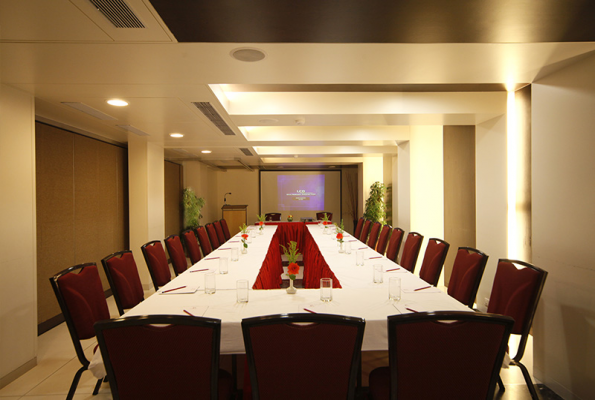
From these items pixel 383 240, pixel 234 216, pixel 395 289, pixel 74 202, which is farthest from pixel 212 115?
pixel 234 216

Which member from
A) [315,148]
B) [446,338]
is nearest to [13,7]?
[446,338]

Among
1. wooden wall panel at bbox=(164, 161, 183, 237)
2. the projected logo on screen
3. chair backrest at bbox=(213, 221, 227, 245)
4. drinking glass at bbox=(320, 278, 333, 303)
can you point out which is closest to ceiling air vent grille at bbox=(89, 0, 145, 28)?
drinking glass at bbox=(320, 278, 333, 303)

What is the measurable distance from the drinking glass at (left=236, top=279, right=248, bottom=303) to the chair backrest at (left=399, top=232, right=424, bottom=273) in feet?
7.55

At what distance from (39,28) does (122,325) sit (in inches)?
70.6

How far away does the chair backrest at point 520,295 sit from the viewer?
2139 mm

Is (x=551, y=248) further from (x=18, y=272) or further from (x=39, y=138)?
(x=39, y=138)

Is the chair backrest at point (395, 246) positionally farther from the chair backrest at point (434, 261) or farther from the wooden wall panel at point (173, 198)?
the wooden wall panel at point (173, 198)

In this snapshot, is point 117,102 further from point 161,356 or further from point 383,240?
point 383,240

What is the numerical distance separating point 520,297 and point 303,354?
1726mm

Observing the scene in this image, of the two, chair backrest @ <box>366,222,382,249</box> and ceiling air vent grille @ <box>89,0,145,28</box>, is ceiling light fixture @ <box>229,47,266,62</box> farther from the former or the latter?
chair backrest @ <box>366,222,382,249</box>

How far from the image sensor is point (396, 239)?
4.49 metres

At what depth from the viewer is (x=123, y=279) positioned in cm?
272

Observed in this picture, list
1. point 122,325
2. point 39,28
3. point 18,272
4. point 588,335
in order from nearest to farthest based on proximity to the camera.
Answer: point 122,325 < point 39,28 < point 588,335 < point 18,272

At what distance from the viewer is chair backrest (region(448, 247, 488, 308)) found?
2639 mm
